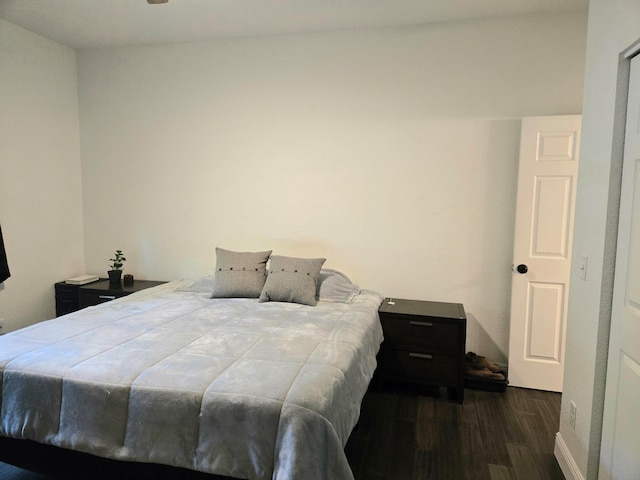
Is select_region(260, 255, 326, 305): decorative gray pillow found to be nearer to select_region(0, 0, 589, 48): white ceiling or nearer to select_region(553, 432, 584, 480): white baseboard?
select_region(553, 432, 584, 480): white baseboard

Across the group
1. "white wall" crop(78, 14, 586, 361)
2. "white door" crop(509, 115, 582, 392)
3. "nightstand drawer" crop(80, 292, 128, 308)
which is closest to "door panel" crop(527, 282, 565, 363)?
"white door" crop(509, 115, 582, 392)

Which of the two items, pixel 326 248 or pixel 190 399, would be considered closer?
pixel 190 399

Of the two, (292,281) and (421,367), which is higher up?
(292,281)

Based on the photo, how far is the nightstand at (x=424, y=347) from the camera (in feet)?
9.38

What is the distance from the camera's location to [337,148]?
3.45 metres

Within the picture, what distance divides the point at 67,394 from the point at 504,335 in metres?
2.90

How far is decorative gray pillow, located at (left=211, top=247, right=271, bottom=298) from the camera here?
10.2 feet

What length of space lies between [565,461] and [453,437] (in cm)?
57

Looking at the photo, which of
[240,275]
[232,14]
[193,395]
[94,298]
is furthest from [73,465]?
[232,14]

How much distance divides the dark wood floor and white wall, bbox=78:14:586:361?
1.92 ft

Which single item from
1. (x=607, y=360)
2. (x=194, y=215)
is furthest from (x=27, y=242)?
(x=607, y=360)

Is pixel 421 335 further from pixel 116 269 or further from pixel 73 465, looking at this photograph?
pixel 116 269

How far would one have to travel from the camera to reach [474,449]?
2.29m

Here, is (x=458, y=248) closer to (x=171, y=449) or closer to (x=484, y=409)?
(x=484, y=409)
